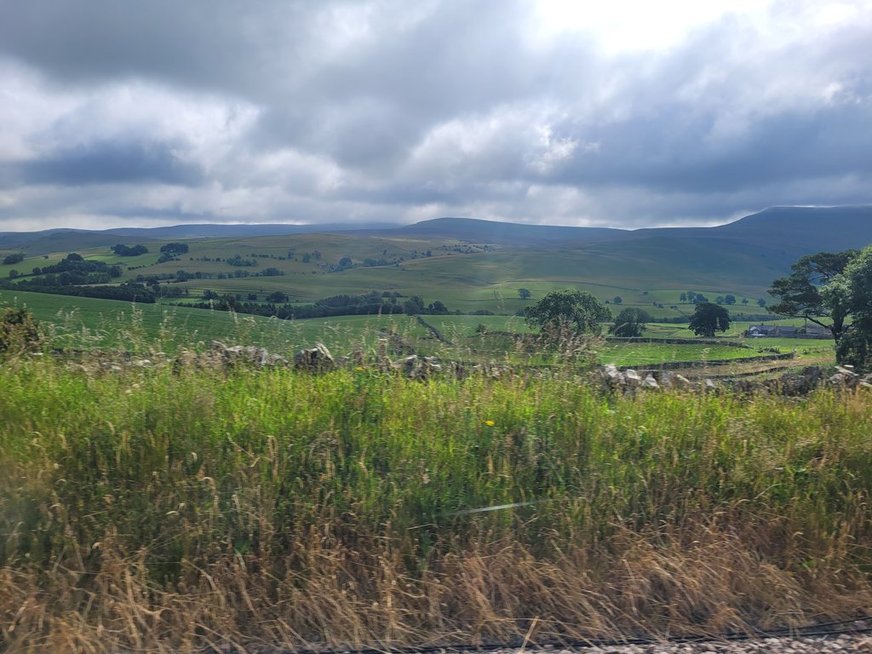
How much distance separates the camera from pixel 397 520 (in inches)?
133

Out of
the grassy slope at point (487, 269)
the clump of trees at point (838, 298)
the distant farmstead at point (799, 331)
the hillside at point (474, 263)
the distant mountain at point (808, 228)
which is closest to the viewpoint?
the clump of trees at point (838, 298)

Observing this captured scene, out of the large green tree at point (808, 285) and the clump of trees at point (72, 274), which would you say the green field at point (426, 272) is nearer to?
the clump of trees at point (72, 274)

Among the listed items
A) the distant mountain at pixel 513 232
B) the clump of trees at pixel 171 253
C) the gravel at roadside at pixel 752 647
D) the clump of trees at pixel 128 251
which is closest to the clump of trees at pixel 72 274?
the clump of trees at pixel 171 253

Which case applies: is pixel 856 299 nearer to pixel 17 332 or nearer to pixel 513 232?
pixel 17 332

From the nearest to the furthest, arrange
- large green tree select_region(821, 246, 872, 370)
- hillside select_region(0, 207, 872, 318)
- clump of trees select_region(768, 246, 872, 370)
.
Result: clump of trees select_region(768, 246, 872, 370) < large green tree select_region(821, 246, 872, 370) < hillside select_region(0, 207, 872, 318)

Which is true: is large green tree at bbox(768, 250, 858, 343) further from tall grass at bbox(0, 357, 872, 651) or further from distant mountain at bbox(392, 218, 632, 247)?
distant mountain at bbox(392, 218, 632, 247)

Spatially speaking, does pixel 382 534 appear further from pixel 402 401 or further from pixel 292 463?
pixel 402 401

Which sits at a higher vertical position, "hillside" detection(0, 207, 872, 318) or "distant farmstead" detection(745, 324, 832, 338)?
"hillside" detection(0, 207, 872, 318)

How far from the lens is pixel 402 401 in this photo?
4.60 m

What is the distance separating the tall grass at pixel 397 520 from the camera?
2951mm

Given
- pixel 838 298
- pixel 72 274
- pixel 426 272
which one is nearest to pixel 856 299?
pixel 838 298

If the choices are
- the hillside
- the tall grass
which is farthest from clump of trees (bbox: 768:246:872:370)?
the tall grass

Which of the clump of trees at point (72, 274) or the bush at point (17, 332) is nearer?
the bush at point (17, 332)

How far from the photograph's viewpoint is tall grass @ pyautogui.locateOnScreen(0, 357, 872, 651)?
116 inches
